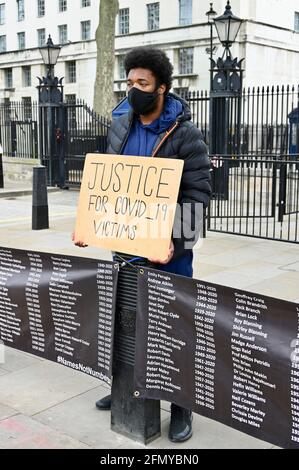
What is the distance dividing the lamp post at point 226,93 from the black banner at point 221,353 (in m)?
11.0

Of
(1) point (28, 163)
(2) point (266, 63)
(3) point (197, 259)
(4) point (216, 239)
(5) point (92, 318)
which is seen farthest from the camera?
(2) point (266, 63)

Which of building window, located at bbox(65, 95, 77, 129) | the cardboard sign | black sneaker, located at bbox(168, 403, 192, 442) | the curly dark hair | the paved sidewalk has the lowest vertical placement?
the paved sidewalk

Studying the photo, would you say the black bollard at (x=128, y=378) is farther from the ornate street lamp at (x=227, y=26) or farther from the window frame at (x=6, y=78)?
the window frame at (x=6, y=78)

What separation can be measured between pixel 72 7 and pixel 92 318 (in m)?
53.9

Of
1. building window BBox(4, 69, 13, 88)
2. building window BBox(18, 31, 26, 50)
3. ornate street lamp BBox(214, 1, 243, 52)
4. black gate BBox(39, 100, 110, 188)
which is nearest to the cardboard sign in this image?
ornate street lamp BBox(214, 1, 243, 52)

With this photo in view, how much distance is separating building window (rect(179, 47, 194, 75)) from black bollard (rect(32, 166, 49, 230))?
3585 cm

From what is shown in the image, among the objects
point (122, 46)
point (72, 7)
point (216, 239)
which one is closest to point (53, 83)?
point (216, 239)

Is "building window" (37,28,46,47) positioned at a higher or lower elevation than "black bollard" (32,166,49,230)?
higher

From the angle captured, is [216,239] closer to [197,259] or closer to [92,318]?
[197,259]

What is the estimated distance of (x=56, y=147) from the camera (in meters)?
17.5

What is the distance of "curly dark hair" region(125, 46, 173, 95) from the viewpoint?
319 centimetres

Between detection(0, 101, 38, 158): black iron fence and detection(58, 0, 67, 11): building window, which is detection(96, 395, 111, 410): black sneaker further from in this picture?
detection(58, 0, 67, 11): building window

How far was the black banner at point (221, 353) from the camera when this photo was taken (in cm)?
268

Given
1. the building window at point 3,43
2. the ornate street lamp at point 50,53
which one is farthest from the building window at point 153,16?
the ornate street lamp at point 50,53
